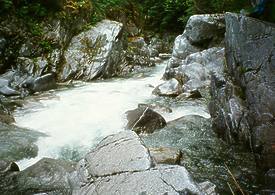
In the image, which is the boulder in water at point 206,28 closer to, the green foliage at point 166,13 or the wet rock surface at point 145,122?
the green foliage at point 166,13

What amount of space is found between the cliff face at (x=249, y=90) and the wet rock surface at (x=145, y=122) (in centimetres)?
129

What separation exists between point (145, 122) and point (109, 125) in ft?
3.17

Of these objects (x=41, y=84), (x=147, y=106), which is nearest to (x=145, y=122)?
(x=147, y=106)

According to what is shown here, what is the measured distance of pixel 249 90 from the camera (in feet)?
21.5

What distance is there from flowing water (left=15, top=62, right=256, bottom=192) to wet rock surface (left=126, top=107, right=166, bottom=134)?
0.66 feet

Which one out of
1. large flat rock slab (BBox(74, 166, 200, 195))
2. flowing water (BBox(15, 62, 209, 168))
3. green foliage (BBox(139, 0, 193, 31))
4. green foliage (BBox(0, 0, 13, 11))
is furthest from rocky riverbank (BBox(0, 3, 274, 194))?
green foliage (BBox(139, 0, 193, 31))

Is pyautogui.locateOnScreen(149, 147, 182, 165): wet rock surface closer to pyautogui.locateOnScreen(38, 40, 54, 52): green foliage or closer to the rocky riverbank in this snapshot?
the rocky riverbank

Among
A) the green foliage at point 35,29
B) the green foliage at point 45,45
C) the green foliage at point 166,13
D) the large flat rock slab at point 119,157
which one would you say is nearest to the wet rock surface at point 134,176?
the large flat rock slab at point 119,157

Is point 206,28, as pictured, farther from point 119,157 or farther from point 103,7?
point 119,157

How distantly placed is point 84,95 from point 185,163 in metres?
5.22

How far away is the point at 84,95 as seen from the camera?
1068 centimetres

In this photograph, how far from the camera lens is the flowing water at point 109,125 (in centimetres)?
641

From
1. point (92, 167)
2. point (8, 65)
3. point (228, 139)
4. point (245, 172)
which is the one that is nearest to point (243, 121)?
point (228, 139)

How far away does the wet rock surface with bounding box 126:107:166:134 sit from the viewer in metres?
7.78
